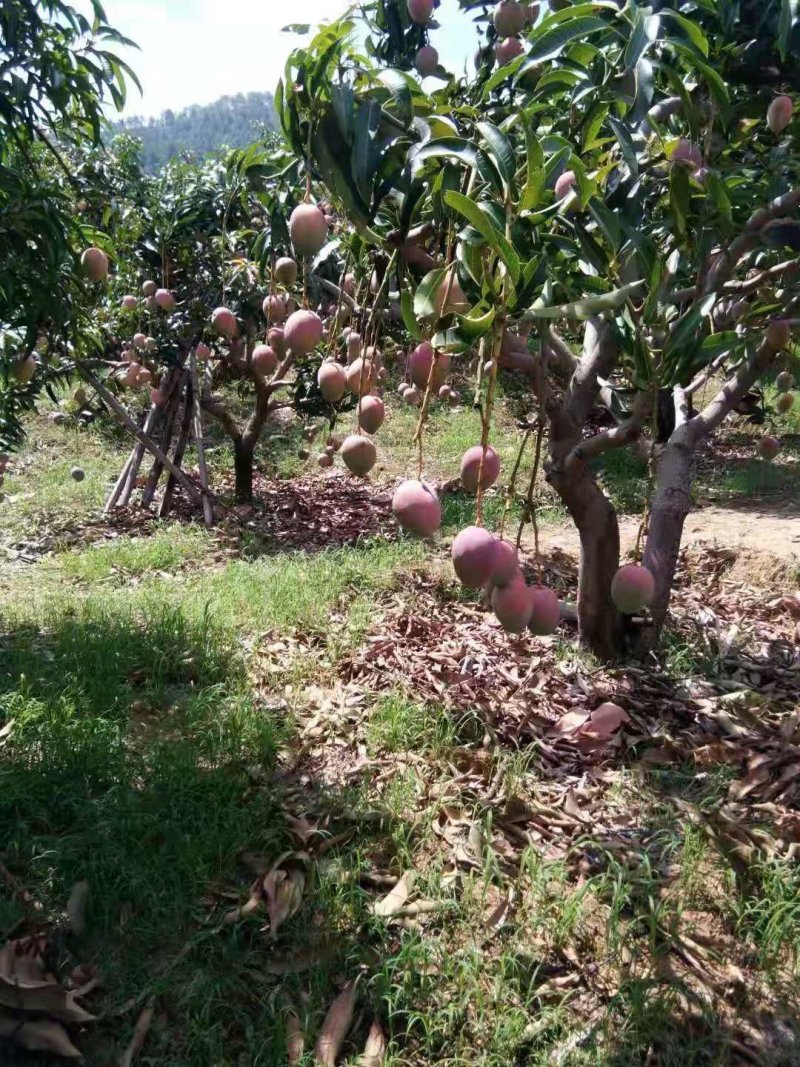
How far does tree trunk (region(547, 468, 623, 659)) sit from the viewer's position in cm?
248

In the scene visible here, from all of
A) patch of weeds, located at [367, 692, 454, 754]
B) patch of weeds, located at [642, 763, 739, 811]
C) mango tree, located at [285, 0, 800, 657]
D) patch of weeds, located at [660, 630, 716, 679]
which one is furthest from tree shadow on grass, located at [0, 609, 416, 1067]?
patch of weeds, located at [660, 630, 716, 679]

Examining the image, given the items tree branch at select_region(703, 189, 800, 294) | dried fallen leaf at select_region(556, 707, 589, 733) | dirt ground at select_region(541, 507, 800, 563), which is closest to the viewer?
tree branch at select_region(703, 189, 800, 294)

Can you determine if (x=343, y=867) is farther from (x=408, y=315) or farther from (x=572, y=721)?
(x=408, y=315)

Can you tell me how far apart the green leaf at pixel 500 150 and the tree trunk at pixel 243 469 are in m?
4.41

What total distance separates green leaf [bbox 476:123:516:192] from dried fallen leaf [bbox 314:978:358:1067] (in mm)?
1385

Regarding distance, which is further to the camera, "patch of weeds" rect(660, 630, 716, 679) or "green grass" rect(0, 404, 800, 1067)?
"patch of weeds" rect(660, 630, 716, 679)

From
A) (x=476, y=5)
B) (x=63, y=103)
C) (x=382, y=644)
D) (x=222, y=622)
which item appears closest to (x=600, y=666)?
(x=382, y=644)

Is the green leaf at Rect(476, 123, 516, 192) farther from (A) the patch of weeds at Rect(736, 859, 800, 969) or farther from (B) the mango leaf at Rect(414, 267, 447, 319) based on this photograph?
(A) the patch of weeds at Rect(736, 859, 800, 969)

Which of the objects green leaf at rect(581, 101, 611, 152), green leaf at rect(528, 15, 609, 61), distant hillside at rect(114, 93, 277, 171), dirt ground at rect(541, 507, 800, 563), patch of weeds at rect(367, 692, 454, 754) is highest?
distant hillside at rect(114, 93, 277, 171)

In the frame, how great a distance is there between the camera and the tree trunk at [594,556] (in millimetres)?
2482

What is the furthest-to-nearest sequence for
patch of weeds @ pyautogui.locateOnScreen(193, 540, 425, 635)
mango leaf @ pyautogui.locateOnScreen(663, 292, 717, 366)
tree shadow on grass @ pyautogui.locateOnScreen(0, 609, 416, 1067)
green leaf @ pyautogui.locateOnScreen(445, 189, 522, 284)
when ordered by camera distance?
patch of weeds @ pyautogui.locateOnScreen(193, 540, 425, 635)
tree shadow on grass @ pyautogui.locateOnScreen(0, 609, 416, 1067)
mango leaf @ pyautogui.locateOnScreen(663, 292, 717, 366)
green leaf @ pyautogui.locateOnScreen(445, 189, 522, 284)

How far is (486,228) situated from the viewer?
38.1 inches

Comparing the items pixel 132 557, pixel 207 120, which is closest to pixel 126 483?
pixel 132 557

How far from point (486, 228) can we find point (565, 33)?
48 cm
